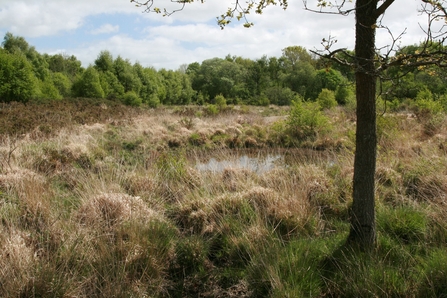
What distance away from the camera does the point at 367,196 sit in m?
3.36

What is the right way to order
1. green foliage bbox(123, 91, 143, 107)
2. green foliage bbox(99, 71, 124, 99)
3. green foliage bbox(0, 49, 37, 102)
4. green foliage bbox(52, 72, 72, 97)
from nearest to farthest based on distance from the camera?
green foliage bbox(0, 49, 37, 102) < green foliage bbox(123, 91, 143, 107) < green foliage bbox(99, 71, 124, 99) < green foliage bbox(52, 72, 72, 97)

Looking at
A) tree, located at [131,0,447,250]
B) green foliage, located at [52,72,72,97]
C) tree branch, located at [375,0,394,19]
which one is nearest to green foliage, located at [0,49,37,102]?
green foliage, located at [52,72,72,97]

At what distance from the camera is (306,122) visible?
1455cm

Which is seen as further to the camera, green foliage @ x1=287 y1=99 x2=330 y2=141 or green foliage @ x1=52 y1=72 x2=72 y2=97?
green foliage @ x1=52 y1=72 x2=72 y2=97

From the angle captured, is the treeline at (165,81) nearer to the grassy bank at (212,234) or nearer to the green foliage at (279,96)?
the green foliage at (279,96)

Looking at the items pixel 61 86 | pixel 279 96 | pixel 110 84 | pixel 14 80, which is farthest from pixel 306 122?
pixel 279 96

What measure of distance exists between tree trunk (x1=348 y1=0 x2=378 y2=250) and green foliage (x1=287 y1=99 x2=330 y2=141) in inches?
442

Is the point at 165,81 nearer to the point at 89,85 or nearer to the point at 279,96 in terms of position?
the point at 279,96

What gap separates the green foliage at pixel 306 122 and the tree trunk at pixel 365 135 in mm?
11215

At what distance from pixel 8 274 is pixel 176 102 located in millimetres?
34412

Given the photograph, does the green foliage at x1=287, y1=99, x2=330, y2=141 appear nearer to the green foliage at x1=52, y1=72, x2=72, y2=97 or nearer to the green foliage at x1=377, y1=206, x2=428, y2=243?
the green foliage at x1=377, y1=206, x2=428, y2=243

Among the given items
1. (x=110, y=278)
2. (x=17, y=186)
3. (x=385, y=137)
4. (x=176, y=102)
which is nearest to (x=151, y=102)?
(x=176, y=102)

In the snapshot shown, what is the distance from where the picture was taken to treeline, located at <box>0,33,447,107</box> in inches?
623

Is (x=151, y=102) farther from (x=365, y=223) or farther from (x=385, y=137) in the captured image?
(x=365, y=223)
